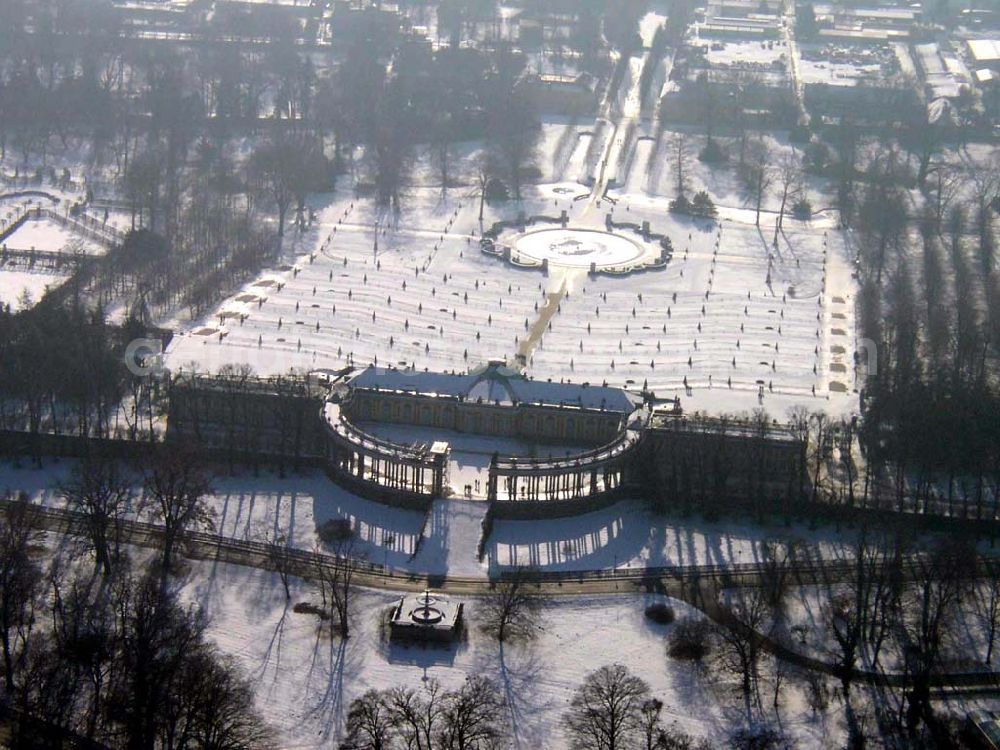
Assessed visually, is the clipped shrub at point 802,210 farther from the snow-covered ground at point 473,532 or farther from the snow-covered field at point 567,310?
the snow-covered ground at point 473,532

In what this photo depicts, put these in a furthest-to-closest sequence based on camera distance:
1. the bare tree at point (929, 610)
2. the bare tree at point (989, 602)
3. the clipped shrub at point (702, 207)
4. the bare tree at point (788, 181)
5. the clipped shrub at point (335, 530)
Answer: the clipped shrub at point (702, 207)
the bare tree at point (788, 181)
the clipped shrub at point (335, 530)
the bare tree at point (989, 602)
the bare tree at point (929, 610)

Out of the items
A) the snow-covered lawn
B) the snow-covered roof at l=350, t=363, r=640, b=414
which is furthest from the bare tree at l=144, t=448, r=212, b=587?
the snow-covered lawn

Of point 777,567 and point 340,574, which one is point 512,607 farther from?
point 777,567

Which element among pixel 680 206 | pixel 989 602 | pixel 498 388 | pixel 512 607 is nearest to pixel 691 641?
pixel 512 607

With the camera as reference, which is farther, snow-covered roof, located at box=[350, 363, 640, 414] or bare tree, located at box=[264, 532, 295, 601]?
snow-covered roof, located at box=[350, 363, 640, 414]

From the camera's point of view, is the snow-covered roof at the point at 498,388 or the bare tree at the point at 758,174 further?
the bare tree at the point at 758,174

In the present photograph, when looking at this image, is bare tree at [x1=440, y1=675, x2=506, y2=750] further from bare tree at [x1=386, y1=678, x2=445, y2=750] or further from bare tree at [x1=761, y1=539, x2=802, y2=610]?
bare tree at [x1=761, y1=539, x2=802, y2=610]

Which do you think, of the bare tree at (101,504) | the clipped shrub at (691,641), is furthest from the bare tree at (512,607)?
the bare tree at (101,504)
